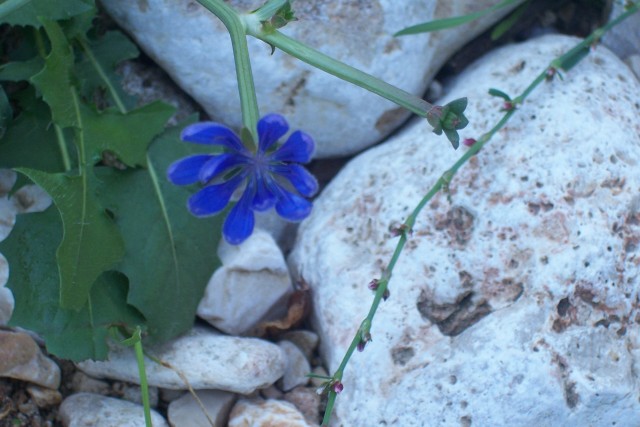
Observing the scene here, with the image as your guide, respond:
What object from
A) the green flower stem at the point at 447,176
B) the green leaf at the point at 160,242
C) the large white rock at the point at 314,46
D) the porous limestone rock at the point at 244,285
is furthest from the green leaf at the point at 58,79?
the green flower stem at the point at 447,176

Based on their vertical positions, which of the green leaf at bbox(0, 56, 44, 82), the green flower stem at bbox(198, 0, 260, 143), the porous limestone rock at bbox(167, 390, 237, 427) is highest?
the green flower stem at bbox(198, 0, 260, 143)

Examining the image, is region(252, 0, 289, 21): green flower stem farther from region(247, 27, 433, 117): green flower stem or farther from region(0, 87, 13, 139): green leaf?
region(0, 87, 13, 139): green leaf

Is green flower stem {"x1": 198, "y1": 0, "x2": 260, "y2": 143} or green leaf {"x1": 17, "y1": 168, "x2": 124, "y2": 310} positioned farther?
green leaf {"x1": 17, "y1": 168, "x2": 124, "y2": 310}

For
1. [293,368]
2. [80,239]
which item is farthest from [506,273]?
[80,239]

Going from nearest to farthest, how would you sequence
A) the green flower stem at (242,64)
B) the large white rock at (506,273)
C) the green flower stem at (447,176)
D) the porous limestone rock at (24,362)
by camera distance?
the green flower stem at (242,64) < the green flower stem at (447,176) < the large white rock at (506,273) < the porous limestone rock at (24,362)

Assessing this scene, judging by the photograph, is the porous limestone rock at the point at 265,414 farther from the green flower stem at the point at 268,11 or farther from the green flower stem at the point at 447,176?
the green flower stem at the point at 268,11

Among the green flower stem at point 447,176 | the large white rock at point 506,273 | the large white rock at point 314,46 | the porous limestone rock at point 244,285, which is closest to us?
the green flower stem at point 447,176

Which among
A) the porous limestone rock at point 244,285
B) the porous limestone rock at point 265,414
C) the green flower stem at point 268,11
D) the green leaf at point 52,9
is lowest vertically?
the porous limestone rock at point 265,414

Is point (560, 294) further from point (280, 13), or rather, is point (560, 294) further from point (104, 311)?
point (104, 311)

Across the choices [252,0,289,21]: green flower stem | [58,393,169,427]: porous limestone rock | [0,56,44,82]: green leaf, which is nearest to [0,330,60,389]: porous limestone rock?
[58,393,169,427]: porous limestone rock
